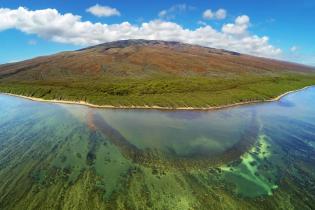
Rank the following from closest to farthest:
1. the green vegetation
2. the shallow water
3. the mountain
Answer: the shallow water → the green vegetation → the mountain

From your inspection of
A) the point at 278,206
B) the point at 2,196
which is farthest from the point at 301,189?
the point at 2,196

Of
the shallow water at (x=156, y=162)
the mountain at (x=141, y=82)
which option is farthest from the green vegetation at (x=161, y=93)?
the shallow water at (x=156, y=162)

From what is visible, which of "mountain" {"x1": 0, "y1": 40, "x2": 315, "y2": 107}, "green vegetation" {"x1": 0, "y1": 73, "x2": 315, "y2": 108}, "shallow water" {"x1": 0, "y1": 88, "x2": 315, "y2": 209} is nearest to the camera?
"shallow water" {"x1": 0, "y1": 88, "x2": 315, "y2": 209}

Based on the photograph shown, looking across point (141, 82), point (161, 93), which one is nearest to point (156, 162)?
point (161, 93)

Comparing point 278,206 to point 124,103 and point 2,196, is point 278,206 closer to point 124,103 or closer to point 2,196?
point 2,196

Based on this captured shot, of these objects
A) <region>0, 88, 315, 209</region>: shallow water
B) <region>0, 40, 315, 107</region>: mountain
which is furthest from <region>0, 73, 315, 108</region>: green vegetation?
<region>0, 88, 315, 209</region>: shallow water

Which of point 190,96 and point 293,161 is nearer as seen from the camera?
point 293,161

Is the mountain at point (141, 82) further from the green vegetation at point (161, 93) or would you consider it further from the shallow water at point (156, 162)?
the shallow water at point (156, 162)

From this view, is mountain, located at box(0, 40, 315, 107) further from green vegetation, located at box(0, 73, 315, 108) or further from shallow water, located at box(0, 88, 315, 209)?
shallow water, located at box(0, 88, 315, 209)
